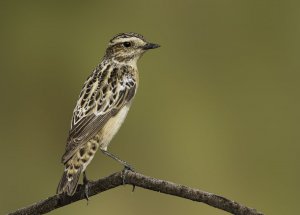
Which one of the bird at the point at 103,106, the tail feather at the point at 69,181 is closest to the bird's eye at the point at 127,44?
the bird at the point at 103,106

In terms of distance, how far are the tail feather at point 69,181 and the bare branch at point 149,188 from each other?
0.18ft

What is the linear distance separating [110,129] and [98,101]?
28cm

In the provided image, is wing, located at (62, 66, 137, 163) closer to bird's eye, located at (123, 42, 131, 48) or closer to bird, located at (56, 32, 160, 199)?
bird, located at (56, 32, 160, 199)

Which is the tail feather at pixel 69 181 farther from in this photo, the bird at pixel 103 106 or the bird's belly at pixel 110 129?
the bird's belly at pixel 110 129

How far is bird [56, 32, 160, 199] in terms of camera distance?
18.5ft

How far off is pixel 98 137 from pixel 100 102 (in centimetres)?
40

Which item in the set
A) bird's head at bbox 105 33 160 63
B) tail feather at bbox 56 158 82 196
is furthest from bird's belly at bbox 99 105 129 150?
bird's head at bbox 105 33 160 63

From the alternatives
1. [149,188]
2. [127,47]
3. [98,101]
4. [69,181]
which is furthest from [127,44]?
[149,188]

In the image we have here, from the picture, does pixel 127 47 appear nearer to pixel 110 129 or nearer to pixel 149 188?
pixel 110 129

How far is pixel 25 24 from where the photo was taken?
1133 centimetres

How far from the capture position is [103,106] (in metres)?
6.26

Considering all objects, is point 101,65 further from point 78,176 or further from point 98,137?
point 78,176

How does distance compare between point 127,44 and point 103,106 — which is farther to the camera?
point 127,44

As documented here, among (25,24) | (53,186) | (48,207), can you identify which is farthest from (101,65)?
(25,24)
